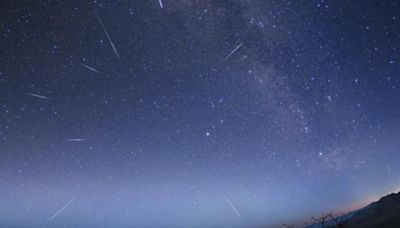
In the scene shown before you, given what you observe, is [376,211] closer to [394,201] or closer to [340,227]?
[394,201]

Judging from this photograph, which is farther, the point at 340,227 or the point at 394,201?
the point at 394,201

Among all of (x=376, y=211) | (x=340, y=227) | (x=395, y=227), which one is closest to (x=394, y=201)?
(x=376, y=211)

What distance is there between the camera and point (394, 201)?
444ft

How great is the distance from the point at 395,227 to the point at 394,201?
82.9m

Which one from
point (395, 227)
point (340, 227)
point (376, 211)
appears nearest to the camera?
point (340, 227)

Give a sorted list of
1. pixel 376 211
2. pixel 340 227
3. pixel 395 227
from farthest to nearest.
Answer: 1. pixel 376 211
2. pixel 395 227
3. pixel 340 227

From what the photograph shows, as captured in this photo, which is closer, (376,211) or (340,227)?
(340,227)

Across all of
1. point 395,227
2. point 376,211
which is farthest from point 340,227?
point 376,211

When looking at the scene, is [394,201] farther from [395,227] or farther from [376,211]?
[395,227]

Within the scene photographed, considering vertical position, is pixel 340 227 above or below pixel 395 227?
above

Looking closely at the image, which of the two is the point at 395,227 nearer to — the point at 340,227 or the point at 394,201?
the point at 340,227

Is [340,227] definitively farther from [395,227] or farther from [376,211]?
[376,211]

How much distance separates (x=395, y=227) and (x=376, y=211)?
255ft

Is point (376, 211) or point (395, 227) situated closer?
point (395, 227)
